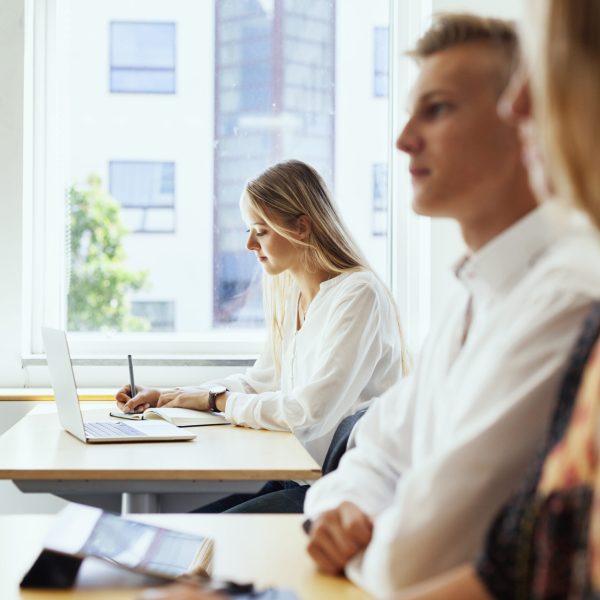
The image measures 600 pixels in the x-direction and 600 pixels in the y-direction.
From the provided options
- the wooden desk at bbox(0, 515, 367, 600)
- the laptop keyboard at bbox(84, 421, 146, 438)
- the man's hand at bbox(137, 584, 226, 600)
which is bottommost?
the wooden desk at bbox(0, 515, 367, 600)

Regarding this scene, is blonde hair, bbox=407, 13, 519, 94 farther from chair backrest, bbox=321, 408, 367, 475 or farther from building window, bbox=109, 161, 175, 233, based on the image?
building window, bbox=109, 161, 175, 233

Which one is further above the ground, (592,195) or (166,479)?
(592,195)

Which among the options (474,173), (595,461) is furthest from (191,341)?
(595,461)

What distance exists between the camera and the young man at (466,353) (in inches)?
40.4

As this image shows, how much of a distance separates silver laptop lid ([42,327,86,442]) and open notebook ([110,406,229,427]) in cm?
30

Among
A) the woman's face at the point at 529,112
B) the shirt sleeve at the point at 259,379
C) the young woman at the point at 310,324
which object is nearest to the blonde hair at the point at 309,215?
the young woman at the point at 310,324

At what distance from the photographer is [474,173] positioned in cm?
127

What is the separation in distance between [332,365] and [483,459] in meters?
1.64

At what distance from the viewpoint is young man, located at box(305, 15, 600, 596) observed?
3.36 feet

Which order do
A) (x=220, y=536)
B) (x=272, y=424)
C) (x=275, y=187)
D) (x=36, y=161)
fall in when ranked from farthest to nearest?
(x=36, y=161)
(x=275, y=187)
(x=272, y=424)
(x=220, y=536)

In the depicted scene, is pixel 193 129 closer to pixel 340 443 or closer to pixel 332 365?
pixel 332 365

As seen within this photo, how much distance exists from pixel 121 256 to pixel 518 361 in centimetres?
313

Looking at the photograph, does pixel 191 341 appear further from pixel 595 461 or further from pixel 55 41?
pixel 595 461

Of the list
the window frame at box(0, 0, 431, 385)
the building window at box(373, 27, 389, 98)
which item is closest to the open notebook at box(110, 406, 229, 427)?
the window frame at box(0, 0, 431, 385)
